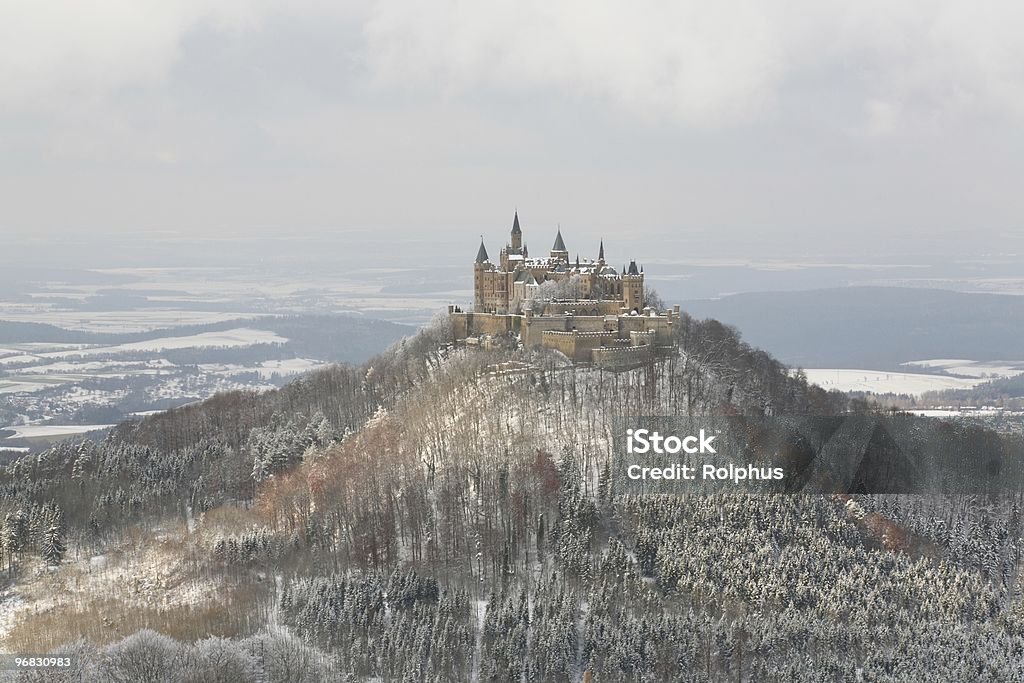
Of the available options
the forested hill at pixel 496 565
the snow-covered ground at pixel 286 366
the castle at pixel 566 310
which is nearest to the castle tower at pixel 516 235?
the castle at pixel 566 310

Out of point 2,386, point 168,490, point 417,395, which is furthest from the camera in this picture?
point 2,386

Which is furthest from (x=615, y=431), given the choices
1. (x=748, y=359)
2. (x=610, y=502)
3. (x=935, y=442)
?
(x=748, y=359)

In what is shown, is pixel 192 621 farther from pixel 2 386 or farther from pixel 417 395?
pixel 2 386

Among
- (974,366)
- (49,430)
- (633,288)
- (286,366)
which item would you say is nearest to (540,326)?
(633,288)

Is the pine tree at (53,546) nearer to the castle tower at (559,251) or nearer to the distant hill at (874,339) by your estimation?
the castle tower at (559,251)

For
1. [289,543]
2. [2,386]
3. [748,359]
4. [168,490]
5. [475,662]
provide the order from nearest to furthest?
[475,662] < [289,543] < [168,490] < [748,359] < [2,386]
